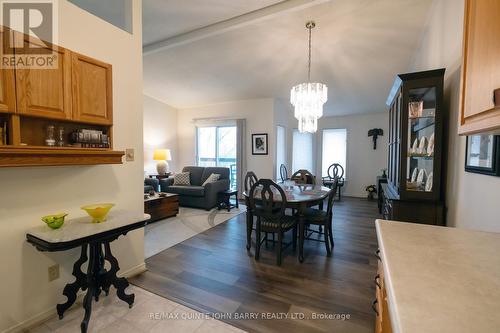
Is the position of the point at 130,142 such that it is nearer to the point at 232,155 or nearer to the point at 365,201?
the point at 232,155

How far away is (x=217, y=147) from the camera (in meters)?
6.89

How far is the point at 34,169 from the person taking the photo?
1.74m

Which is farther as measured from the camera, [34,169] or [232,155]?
[232,155]

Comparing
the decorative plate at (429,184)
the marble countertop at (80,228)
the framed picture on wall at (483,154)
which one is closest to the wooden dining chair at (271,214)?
the marble countertop at (80,228)

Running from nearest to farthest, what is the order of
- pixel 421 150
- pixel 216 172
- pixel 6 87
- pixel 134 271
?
pixel 6 87
pixel 421 150
pixel 134 271
pixel 216 172

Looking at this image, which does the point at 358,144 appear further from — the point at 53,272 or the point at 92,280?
the point at 53,272

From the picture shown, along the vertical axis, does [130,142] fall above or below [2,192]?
above

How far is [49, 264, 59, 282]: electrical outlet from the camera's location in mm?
1883

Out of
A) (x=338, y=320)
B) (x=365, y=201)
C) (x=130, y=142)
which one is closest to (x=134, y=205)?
(x=130, y=142)

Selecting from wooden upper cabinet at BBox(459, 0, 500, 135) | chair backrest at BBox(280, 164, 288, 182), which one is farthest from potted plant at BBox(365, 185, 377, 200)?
wooden upper cabinet at BBox(459, 0, 500, 135)

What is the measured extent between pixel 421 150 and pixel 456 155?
368 mm

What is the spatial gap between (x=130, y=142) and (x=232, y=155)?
4.37m

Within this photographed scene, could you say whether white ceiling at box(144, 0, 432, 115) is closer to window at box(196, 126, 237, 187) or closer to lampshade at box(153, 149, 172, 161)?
window at box(196, 126, 237, 187)

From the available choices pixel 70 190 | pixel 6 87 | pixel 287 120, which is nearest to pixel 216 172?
pixel 287 120
